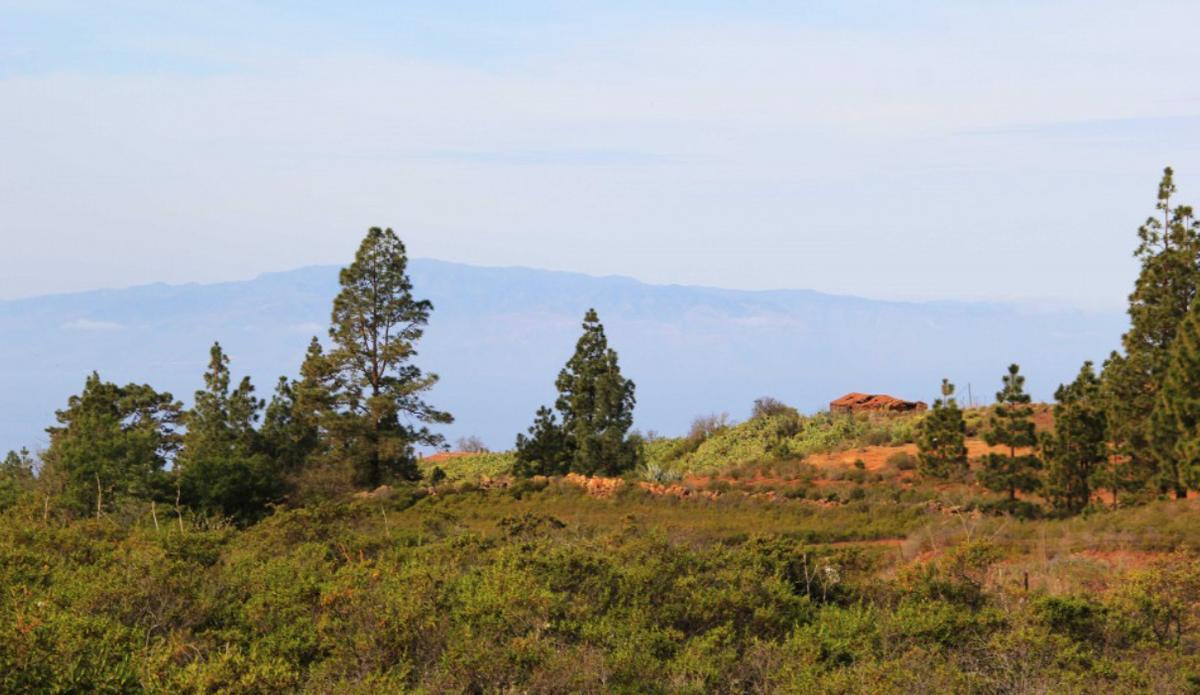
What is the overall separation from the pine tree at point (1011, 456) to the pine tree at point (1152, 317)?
85.1 inches

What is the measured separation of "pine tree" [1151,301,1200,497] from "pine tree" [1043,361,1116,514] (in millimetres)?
1436

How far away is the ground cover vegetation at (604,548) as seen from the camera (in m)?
11.6

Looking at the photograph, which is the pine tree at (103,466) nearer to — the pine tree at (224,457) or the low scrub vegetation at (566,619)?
the pine tree at (224,457)

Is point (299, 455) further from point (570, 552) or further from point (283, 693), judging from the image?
point (283, 693)

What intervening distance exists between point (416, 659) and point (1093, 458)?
23.4 m

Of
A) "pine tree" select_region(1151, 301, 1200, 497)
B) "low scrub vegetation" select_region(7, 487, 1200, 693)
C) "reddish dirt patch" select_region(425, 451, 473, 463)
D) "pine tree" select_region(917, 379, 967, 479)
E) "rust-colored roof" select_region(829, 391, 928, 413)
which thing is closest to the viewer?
"low scrub vegetation" select_region(7, 487, 1200, 693)

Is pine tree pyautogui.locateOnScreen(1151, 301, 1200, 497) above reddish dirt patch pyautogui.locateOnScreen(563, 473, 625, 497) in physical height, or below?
above

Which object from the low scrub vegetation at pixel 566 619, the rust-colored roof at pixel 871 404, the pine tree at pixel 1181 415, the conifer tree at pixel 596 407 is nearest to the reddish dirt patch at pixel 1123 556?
the low scrub vegetation at pixel 566 619

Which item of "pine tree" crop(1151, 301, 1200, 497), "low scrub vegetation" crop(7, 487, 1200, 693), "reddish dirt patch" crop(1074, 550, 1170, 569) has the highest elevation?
"pine tree" crop(1151, 301, 1200, 497)

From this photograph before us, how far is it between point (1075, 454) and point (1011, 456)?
178 cm

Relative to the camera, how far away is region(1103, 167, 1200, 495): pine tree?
103 feet

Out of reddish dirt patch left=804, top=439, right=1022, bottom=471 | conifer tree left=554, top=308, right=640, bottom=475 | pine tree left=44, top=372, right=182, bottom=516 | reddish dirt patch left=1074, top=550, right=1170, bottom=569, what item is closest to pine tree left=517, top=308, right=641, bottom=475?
conifer tree left=554, top=308, right=640, bottom=475

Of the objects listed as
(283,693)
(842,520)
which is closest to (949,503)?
(842,520)

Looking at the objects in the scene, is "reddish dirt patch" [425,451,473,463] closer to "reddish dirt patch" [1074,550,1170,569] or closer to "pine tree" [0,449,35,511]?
"pine tree" [0,449,35,511]
